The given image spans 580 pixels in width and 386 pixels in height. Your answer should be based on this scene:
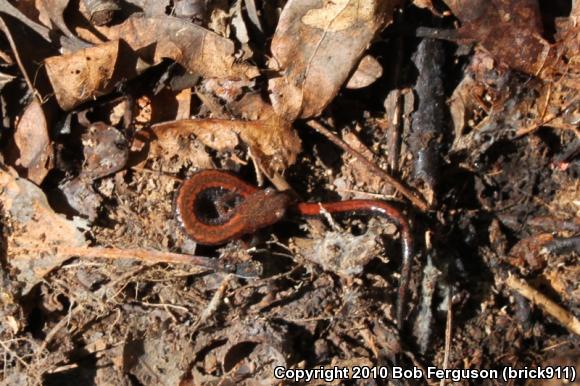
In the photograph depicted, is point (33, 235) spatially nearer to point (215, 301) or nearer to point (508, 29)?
point (215, 301)

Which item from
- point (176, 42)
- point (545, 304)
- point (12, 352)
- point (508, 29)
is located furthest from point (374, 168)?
point (12, 352)

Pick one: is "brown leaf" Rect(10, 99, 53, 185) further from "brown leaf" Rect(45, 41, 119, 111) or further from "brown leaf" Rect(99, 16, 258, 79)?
"brown leaf" Rect(99, 16, 258, 79)

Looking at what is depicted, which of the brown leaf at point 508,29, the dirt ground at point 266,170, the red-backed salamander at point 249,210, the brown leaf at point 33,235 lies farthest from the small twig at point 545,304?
the brown leaf at point 33,235

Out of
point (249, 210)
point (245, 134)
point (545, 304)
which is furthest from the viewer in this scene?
point (545, 304)

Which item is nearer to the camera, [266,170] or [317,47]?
[317,47]

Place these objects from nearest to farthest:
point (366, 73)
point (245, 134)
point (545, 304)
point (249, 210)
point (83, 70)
Answer: point (83, 70), point (366, 73), point (245, 134), point (249, 210), point (545, 304)

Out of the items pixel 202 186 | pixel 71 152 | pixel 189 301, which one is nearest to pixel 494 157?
pixel 202 186

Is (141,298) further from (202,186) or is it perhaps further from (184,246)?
(202,186)

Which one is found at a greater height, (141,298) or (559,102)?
(559,102)

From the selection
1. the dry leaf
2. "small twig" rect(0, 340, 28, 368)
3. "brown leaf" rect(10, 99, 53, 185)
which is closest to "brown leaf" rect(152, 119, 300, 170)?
the dry leaf
